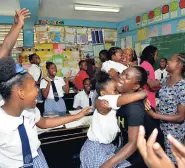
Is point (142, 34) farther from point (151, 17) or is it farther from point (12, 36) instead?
point (12, 36)

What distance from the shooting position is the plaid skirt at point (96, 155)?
131 cm

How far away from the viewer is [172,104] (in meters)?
1.86

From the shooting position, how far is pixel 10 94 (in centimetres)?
106

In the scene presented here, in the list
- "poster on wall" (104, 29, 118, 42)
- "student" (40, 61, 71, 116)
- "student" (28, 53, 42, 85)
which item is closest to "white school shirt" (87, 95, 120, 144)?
"student" (40, 61, 71, 116)

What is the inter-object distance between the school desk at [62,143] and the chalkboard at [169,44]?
3.50m

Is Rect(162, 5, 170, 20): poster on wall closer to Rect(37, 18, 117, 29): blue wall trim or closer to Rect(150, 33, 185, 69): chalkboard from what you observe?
Rect(150, 33, 185, 69): chalkboard

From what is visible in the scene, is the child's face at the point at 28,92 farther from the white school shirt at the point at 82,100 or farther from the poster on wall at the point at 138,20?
the poster on wall at the point at 138,20

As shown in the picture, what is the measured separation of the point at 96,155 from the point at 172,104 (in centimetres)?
92

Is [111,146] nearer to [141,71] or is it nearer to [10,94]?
[141,71]

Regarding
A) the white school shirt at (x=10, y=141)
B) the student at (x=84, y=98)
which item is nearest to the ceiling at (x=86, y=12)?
the student at (x=84, y=98)

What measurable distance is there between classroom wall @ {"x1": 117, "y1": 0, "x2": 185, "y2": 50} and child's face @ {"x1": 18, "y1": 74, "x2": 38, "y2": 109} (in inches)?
174

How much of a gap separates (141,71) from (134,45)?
4941 millimetres

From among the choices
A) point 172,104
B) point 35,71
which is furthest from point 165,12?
point 172,104

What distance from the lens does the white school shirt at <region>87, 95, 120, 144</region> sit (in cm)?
134
